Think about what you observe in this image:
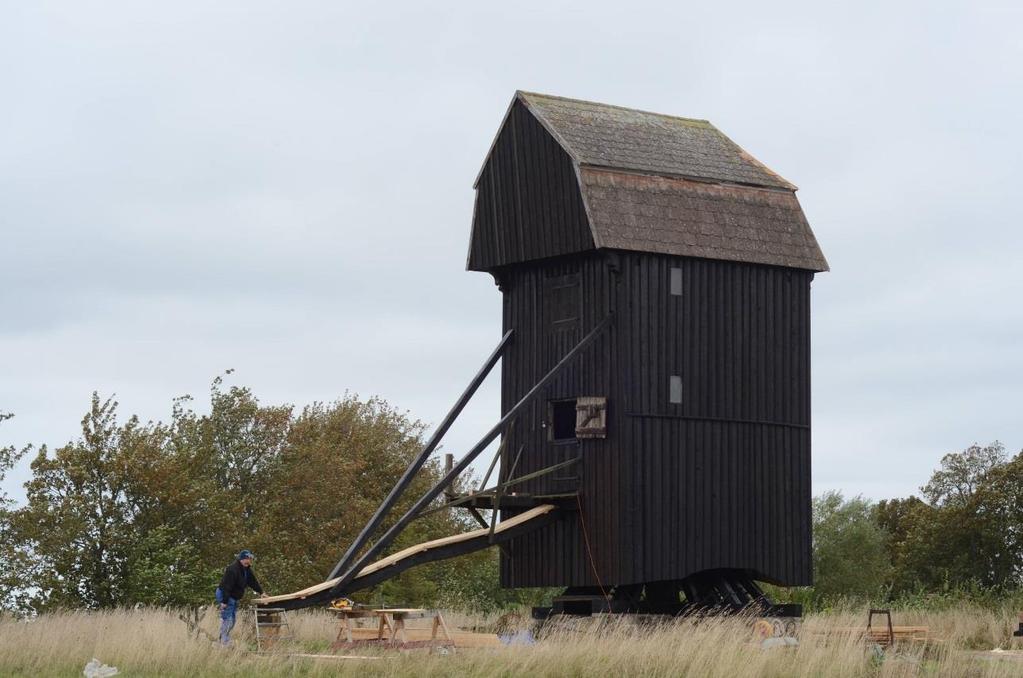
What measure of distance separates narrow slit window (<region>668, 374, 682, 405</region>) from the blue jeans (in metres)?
7.91

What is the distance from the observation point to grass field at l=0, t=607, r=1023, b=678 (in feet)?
68.3

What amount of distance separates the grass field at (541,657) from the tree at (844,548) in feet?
96.8

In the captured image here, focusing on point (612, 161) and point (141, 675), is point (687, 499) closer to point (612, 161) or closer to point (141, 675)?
point (612, 161)

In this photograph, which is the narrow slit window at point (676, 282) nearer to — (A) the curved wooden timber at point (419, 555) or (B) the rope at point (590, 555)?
(B) the rope at point (590, 555)

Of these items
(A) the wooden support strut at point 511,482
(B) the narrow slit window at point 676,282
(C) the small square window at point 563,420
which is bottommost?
(A) the wooden support strut at point 511,482

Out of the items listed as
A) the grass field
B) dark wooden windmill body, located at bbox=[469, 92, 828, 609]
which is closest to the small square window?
dark wooden windmill body, located at bbox=[469, 92, 828, 609]

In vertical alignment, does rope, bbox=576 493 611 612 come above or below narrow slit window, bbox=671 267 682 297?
below

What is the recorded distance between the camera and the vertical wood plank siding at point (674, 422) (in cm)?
2792

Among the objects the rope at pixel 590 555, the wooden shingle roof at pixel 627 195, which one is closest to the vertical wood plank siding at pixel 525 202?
the wooden shingle roof at pixel 627 195

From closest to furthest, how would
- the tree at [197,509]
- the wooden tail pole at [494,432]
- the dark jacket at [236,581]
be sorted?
1. the dark jacket at [236,581]
2. the wooden tail pole at [494,432]
3. the tree at [197,509]

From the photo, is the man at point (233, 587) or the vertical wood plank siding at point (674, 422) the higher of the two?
the vertical wood plank siding at point (674, 422)

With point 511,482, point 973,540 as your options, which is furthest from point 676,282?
point 973,540

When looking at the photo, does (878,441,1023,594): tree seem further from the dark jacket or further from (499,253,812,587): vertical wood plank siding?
Answer: the dark jacket

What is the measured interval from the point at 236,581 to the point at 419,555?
3746 millimetres
